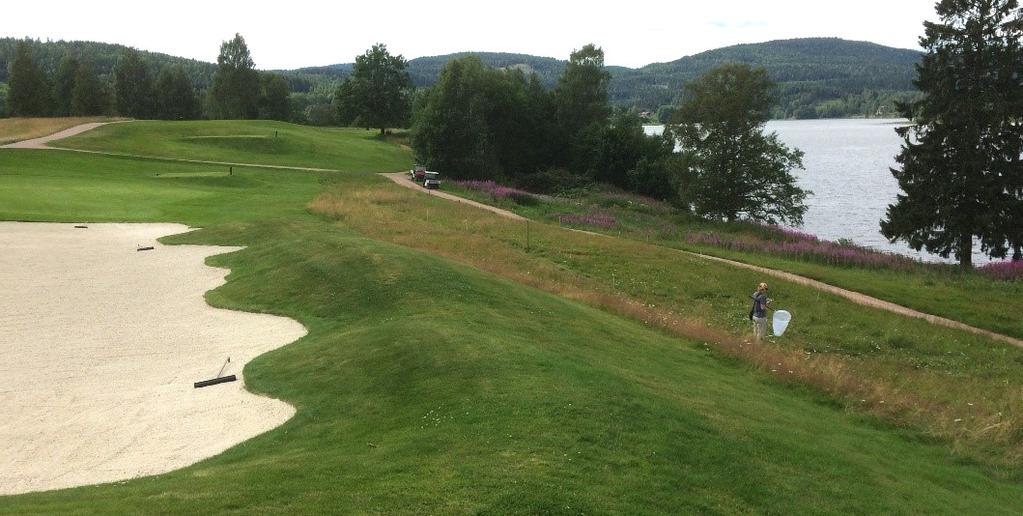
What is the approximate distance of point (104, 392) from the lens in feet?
61.3

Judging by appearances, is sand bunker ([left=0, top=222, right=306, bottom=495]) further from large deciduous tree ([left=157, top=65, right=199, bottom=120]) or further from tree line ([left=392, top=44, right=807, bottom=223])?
large deciduous tree ([left=157, top=65, right=199, bottom=120])

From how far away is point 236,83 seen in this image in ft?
461

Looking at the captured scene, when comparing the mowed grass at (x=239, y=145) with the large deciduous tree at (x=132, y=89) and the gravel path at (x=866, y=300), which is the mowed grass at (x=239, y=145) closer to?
the large deciduous tree at (x=132, y=89)

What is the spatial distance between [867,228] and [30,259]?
5955 centimetres

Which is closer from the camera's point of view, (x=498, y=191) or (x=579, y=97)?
(x=498, y=191)

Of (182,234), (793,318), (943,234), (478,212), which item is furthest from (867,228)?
(182,234)

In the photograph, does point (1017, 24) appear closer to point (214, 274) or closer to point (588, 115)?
point (214, 274)

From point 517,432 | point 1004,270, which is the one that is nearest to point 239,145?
point 1004,270

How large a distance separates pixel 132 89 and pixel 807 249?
428ft

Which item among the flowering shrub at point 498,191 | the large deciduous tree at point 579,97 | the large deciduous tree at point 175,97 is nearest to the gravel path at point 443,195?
the flowering shrub at point 498,191

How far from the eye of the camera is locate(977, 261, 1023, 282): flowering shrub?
41544mm

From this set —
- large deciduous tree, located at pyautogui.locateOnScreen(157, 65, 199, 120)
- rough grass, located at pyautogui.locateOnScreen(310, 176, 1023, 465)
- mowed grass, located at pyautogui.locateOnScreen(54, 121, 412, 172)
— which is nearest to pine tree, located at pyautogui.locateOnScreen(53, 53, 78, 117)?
large deciduous tree, located at pyautogui.locateOnScreen(157, 65, 199, 120)

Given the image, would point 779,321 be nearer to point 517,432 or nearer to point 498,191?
point 517,432

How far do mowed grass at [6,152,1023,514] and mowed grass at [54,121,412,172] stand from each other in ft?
217
